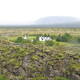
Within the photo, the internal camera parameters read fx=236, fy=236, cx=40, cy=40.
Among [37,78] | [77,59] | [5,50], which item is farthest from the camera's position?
[5,50]

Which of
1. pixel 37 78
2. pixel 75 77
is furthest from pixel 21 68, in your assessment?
pixel 75 77

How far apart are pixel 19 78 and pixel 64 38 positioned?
5608 centimetres

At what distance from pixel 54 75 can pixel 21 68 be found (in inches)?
208

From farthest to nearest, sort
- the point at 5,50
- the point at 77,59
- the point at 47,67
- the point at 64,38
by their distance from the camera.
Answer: the point at 64,38 → the point at 5,50 → the point at 77,59 → the point at 47,67

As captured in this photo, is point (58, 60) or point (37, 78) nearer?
point (37, 78)

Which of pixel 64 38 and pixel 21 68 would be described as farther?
pixel 64 38

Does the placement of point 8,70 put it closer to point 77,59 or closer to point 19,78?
point 19,78

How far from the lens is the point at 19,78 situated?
104 ft

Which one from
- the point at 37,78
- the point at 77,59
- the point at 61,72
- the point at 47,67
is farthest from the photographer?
the point at 77,59

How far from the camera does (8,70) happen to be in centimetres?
3572

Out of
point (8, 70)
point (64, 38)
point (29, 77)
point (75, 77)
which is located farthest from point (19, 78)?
point (64, 38)

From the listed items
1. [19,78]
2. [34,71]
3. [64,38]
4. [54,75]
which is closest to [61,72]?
[54,75]

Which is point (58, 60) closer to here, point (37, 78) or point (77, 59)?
point (77, 59)

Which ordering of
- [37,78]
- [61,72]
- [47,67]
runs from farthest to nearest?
[47,67] → [61,72] → [37,78]
